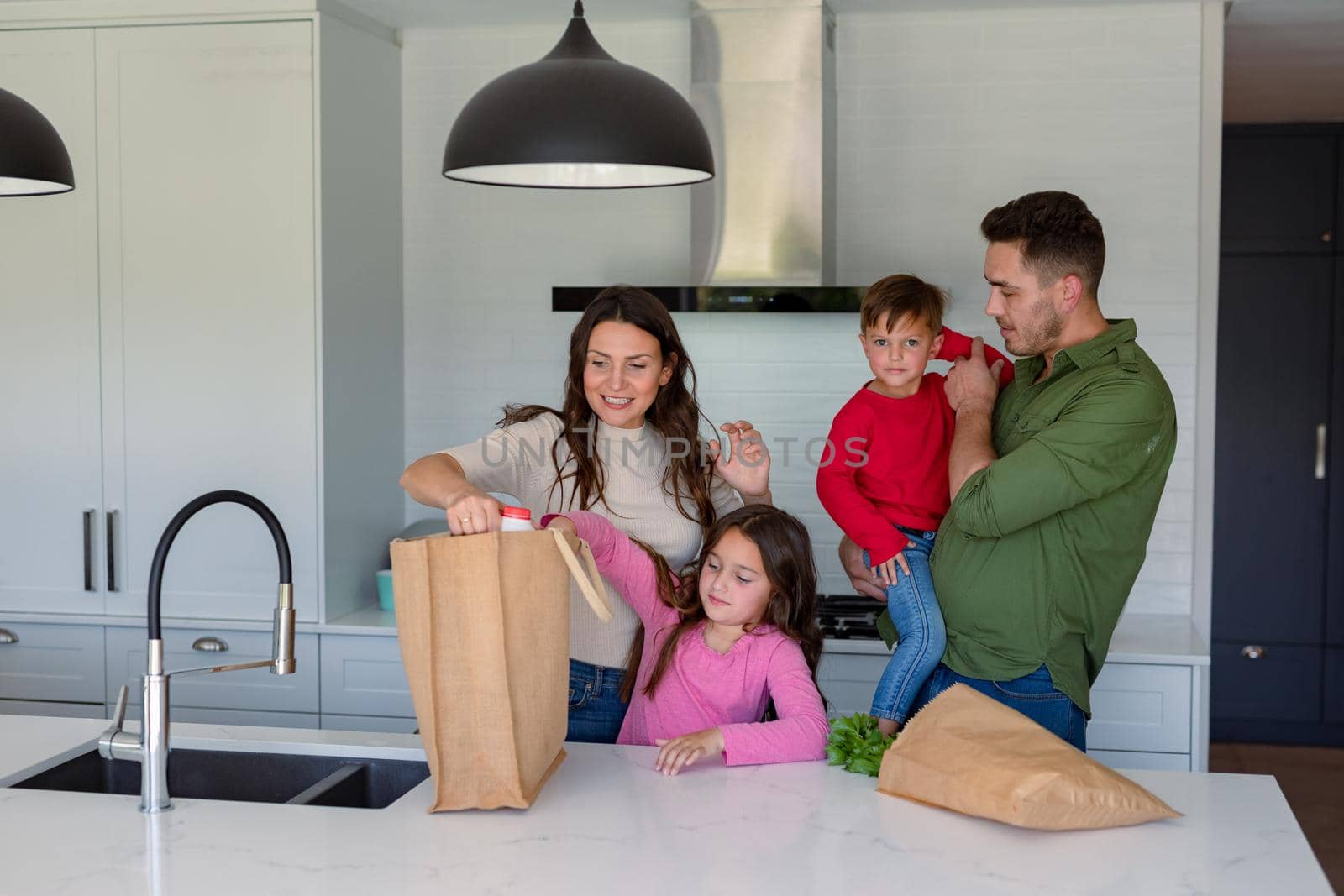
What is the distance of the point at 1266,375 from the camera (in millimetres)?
5531

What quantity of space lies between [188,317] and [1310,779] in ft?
14.4

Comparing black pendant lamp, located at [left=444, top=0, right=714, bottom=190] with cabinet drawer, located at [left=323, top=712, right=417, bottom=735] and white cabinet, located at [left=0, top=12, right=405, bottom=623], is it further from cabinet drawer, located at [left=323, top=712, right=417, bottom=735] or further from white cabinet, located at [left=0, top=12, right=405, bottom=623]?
cabinet drawer, located at [left=323, top=712, right=417, bottom=735]

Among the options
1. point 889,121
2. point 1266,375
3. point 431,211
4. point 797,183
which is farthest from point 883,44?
point 1266,375

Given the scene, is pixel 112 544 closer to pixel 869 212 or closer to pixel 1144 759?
pixel 869 212

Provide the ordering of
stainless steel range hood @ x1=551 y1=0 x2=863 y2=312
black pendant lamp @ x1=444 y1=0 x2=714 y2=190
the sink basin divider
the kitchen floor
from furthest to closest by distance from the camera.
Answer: the kitchen floor, stainless steel range hood @ x1=551 y1=0 x2=863 y2=312, the sink basin divider, black pendant lamp @ x1=444 y1=0 x2=714 y2=190

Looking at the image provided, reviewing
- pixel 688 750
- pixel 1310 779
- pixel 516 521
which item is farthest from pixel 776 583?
pixel 1310 779

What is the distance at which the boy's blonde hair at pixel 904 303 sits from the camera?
8.13ft

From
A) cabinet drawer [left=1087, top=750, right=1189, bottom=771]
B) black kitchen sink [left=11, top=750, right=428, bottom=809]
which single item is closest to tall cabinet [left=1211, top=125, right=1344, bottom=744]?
cabinet drawer [left=1087, top=750, right=1189, bottom=771]

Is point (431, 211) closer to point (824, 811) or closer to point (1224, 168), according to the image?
→ point (824, 811)

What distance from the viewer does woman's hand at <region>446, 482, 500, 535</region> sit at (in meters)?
1.81

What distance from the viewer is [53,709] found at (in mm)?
3832

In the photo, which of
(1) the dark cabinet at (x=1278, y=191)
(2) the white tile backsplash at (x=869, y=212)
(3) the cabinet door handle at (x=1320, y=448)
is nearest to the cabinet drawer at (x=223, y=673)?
(2) the white tile backsplash at (x=869, y=212)

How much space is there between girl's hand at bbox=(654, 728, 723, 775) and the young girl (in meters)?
0.14

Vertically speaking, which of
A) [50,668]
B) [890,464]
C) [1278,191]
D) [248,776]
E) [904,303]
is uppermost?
[1278,191]
